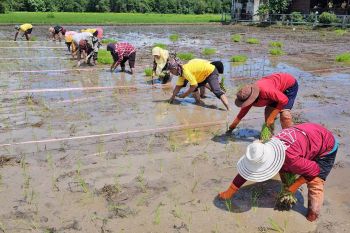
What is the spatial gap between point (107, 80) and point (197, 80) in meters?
3.63

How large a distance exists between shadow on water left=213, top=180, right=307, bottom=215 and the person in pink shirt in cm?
17

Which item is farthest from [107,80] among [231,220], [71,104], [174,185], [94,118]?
[231,220]

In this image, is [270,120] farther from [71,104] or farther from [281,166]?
[71,104]

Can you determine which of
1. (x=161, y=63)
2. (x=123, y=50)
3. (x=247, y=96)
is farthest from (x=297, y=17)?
(x=247, y=96)

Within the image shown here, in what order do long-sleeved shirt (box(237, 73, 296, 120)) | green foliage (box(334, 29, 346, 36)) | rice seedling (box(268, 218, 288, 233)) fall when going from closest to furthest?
rice seedling (box(268, 218, 288, 233)), long-sleeved shirt (box(237, 73, 296, 120)), green foliage (box(334, 29, 346, 36))

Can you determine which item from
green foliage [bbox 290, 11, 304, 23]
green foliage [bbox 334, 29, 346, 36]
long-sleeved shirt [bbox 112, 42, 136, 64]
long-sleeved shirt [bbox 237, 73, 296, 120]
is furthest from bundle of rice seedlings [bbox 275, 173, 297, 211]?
green foliage [bbox 290, 11, 304, 23]

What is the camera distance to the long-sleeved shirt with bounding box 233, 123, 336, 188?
3.28 m

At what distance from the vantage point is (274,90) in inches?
188

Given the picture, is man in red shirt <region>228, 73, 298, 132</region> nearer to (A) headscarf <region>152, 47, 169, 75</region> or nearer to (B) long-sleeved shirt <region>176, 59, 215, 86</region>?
(B) long-sleeved shirt <region>176, 59, 215, 86</region>

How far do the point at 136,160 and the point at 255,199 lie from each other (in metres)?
1.66

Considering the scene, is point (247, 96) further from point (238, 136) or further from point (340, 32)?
point (340, 32)

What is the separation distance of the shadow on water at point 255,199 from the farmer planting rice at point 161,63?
16.4ft

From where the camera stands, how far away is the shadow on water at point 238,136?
5.59m

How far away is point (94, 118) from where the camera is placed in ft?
21.5
